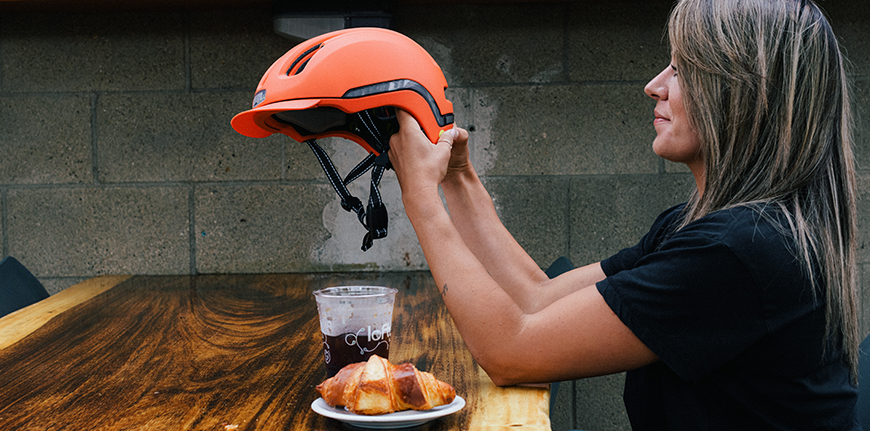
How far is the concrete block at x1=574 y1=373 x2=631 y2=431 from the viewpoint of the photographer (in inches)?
83.3

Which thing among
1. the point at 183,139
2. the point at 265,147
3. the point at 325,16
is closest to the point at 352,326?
the point at 325,16

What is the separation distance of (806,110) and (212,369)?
2.97ft

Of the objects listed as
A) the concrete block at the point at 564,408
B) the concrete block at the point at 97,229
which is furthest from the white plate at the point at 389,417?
the concrete block at the point at 97,229

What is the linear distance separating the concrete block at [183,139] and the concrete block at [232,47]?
59mm

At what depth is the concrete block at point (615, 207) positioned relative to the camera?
2080mm

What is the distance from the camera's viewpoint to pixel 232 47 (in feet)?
6.81

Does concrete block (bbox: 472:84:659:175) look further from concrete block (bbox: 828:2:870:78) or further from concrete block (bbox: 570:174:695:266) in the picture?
concrete block (bbox: 828:2:870:78)

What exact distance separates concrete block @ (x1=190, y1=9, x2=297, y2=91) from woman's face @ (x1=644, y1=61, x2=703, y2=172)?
1417mm

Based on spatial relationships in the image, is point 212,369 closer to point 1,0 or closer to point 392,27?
point 392,27

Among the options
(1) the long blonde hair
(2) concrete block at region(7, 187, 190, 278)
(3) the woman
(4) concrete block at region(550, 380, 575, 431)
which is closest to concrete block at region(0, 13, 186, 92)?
(2) concrete block at region(7, 187, 190, 278)

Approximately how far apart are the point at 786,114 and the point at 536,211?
1.29 meters

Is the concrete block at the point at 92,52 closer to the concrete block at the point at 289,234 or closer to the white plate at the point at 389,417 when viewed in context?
the concrete block at the point at 289,234

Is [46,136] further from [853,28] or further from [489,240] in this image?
[853,28]

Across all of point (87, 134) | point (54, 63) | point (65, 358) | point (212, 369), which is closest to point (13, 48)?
point (54, 63)
